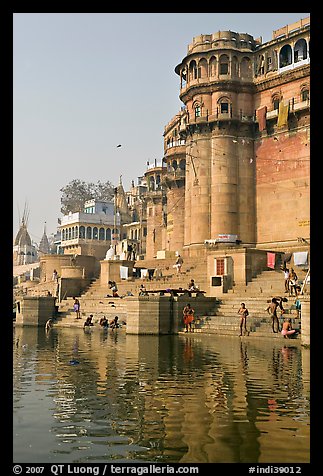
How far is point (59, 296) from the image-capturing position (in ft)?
121

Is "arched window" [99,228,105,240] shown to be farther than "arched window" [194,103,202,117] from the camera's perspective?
Yes

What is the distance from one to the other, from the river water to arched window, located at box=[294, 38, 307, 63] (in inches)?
1079

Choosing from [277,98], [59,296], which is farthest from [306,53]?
[59,296]

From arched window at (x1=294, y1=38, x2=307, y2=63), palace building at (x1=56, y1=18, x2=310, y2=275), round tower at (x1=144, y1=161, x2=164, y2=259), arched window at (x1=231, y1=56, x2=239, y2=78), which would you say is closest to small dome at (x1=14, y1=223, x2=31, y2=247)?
round tower at (x1=144, y1=161, x2=164, y2=259)

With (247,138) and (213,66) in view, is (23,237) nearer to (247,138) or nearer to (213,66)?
(213,66)

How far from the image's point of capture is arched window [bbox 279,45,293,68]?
38625 mm

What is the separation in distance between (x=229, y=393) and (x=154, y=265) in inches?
1199

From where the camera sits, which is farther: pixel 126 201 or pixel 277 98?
pixel 126 201

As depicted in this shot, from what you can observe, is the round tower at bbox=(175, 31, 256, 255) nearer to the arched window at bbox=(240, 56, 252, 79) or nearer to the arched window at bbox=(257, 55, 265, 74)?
the arched window at bbox=(240, 56, 252, 79)

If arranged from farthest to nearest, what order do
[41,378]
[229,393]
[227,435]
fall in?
[41,378], [229,393], [227,435]

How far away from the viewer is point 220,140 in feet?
130

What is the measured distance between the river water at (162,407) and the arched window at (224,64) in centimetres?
2878

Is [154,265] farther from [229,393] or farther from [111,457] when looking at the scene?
[111,457]

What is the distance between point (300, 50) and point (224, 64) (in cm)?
551
